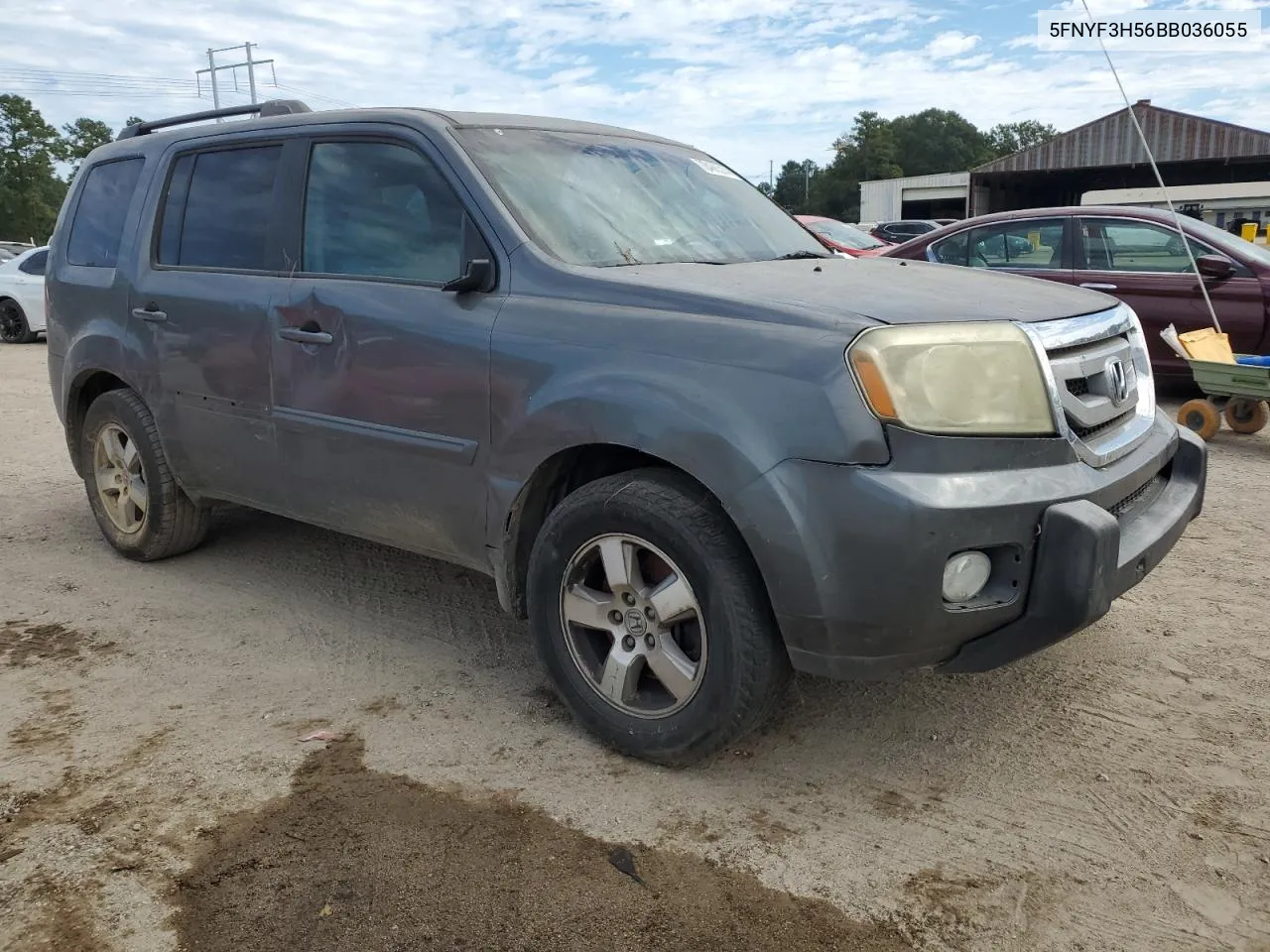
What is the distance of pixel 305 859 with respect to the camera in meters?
2.59

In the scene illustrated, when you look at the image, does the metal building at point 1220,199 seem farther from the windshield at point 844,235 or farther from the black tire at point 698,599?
the black tire at point 698,599

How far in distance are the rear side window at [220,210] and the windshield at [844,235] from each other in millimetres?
10663

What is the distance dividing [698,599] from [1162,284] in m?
6.71

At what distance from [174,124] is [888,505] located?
405cm

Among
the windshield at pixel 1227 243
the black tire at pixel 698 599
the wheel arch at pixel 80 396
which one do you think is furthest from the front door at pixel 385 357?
the windshield at pixel 1227 243

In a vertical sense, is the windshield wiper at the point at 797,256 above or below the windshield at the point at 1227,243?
above

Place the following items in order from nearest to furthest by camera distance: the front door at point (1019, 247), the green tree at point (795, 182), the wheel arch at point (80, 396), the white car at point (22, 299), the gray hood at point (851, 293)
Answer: the gray hood at point (851, 293) → the wheel arch at point (80, 396) → the front door at point (1019, 247) → the white car at point (22, 299) → the green tree at point (795, 182)

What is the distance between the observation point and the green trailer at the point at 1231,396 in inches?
260

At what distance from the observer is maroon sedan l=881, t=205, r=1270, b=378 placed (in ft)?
25.2

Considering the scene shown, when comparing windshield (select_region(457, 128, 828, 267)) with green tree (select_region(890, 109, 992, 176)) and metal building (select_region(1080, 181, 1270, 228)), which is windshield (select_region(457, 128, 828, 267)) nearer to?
metal building (select_region(1080, 181, 1270, 228))

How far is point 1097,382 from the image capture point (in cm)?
300

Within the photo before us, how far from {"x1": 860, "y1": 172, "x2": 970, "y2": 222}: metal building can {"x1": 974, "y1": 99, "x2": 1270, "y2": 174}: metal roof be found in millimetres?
6214

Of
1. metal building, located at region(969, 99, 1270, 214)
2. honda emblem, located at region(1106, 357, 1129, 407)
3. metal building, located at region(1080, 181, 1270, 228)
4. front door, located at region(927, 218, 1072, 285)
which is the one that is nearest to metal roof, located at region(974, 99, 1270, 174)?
metal building, located at region(969, 99, 1270, 214)

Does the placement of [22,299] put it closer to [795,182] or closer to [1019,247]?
[1019,247]
